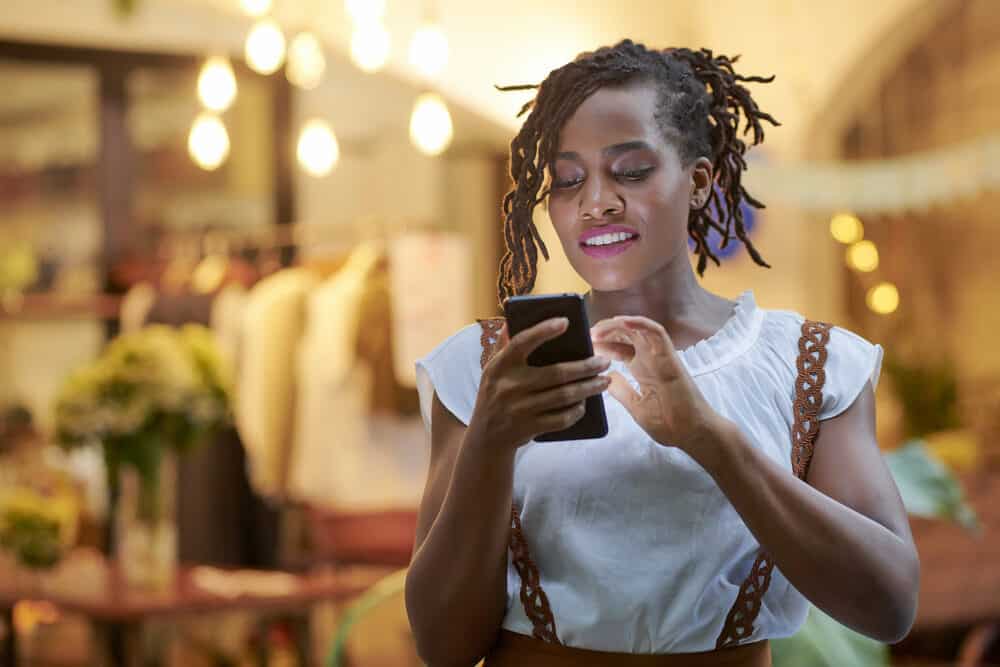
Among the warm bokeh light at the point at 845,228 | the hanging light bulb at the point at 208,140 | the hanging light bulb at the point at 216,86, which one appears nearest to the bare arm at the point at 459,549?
the hanging light bulb at the point at 216,86

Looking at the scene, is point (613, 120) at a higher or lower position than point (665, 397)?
higher

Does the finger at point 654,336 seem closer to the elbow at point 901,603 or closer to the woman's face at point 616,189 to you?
the woman's face at point 616,189

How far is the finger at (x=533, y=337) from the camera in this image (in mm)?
893

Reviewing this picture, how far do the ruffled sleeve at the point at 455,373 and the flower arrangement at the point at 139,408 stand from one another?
269 centimetres

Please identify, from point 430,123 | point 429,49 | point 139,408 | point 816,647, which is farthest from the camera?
point 430,123

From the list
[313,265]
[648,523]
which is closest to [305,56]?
[313,265]

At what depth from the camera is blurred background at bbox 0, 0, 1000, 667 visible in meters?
3.73

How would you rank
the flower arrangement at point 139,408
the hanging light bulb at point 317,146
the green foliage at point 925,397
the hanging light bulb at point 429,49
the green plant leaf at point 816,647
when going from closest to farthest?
the green plant leaf at point 816,647
the flower arrangement at point 139,408
the hanging light bulb at point 429,49
the hanging light bulb at point 317,146
the green foliage at point 925,397

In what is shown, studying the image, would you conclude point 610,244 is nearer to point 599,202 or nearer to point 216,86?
point 599,202

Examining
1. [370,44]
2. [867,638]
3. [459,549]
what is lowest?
[867,638]

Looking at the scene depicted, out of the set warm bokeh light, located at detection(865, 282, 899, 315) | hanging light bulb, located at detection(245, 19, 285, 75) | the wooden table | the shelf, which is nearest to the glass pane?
the shelf

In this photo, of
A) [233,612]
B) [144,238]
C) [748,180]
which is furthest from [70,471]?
[748,180]

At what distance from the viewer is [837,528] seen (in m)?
0.94

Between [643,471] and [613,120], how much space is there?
9.7 inches
